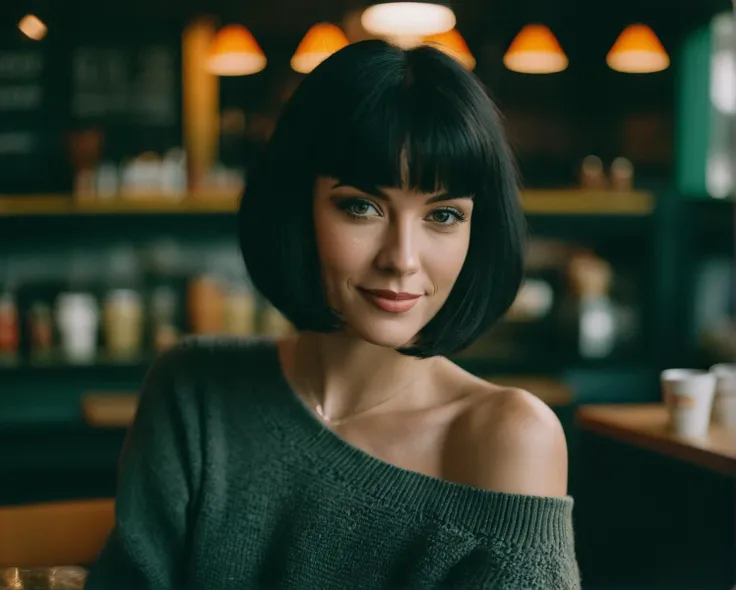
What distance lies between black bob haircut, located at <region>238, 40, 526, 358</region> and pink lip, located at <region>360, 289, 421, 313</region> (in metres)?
0.07

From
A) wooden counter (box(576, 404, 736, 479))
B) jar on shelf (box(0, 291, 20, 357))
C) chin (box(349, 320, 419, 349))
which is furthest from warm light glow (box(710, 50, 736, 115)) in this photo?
chin (box(349, 320, 419, 349))

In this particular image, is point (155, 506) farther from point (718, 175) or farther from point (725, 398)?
point (718, 175)

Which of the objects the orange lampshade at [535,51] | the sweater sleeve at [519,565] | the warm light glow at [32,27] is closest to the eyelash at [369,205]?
the sweater sleeve at [519,565]

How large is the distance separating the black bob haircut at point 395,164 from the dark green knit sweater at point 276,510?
0.42 feet

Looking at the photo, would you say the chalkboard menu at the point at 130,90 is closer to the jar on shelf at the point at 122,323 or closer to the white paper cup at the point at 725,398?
the jar on shelf at the point at 122,323

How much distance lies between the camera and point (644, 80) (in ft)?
13.4

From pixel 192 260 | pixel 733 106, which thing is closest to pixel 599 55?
pixel 733 106

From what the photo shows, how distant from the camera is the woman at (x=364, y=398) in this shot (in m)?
0.84

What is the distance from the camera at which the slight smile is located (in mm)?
848

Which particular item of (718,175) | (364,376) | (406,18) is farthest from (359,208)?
(718,175)

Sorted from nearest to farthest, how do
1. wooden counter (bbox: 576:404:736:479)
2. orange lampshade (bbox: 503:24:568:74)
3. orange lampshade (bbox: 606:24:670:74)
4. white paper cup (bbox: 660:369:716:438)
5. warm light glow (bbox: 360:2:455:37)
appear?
wooden counter (bbox: 576:404:736:479)
white paper cup (bbox: 660:369:716:438)
warm light glow (bbox: 360:2:455:37)
orange lampshade (bbox: 503:24:568:74)
orange lampshade (bbox: 606:24:670:74)

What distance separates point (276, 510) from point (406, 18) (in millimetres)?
1869

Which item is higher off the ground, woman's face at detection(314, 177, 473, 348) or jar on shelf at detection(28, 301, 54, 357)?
woman's face at detection(314, 177, 473, 348)

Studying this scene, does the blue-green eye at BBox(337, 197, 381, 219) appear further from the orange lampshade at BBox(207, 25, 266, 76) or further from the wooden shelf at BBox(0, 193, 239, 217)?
the wooden shelf at BBox(0, 193, 239, 217)
